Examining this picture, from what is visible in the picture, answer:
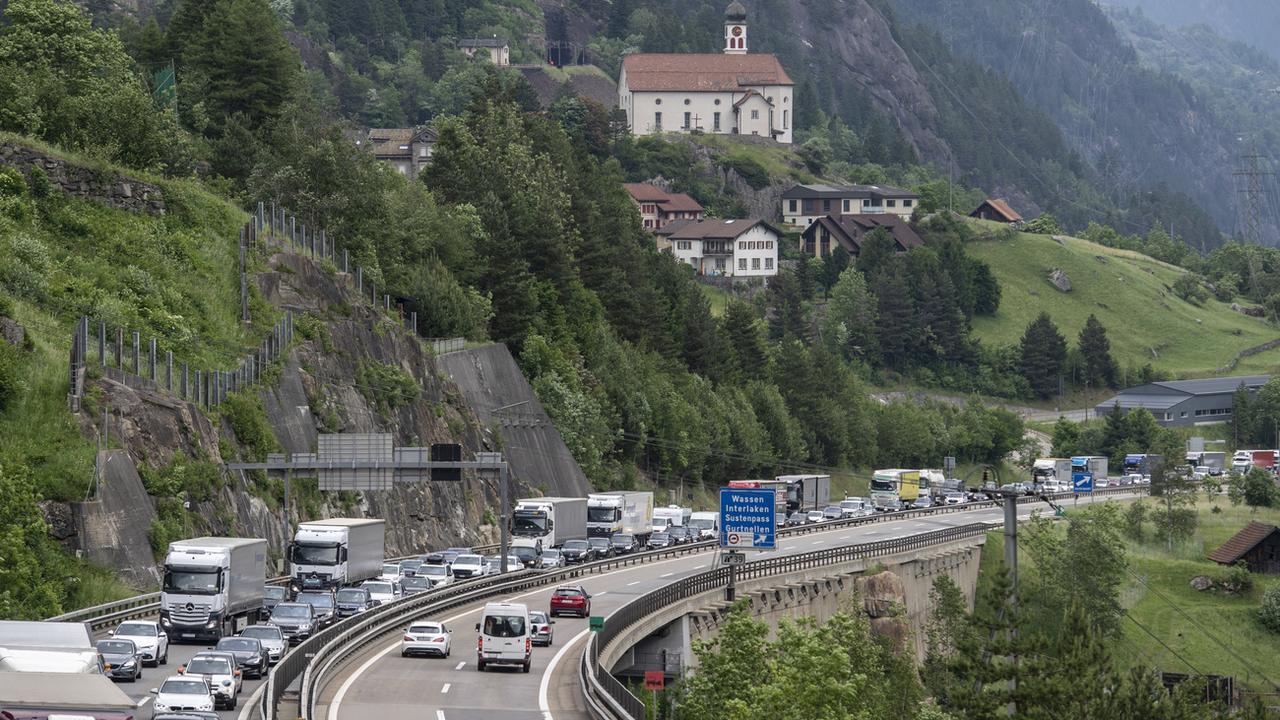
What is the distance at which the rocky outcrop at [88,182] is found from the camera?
89812 mm

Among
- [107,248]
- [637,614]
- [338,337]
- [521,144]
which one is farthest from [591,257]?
[637,614]

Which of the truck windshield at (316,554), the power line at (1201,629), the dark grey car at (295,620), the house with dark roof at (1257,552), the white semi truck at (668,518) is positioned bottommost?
the power line at (1201,629)

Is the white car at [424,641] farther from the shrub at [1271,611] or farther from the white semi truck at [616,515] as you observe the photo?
the shrub at [1271,611]

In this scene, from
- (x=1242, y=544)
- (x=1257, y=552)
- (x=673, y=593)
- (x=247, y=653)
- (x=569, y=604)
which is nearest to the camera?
(x=247, y=653)

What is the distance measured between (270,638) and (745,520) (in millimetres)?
23986

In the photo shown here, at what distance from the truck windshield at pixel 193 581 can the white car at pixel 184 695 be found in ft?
47.7

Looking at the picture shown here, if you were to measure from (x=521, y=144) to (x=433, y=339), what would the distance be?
4983 cm

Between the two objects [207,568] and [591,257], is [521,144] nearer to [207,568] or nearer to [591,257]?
[591,257]

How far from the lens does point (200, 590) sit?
5669cm

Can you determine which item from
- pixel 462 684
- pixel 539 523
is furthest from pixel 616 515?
pixel 462 684

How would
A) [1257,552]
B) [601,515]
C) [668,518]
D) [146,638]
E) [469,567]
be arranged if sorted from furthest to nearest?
1. [1257,552]
2. [668,518]
3. [601,515]
4. [469,567]
5. [146,638]

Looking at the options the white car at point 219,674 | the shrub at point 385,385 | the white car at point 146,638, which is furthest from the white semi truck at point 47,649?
the shrub at point 385,385

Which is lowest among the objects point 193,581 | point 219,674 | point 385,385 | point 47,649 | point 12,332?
point 219,674

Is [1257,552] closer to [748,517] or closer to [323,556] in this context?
[748,517]
